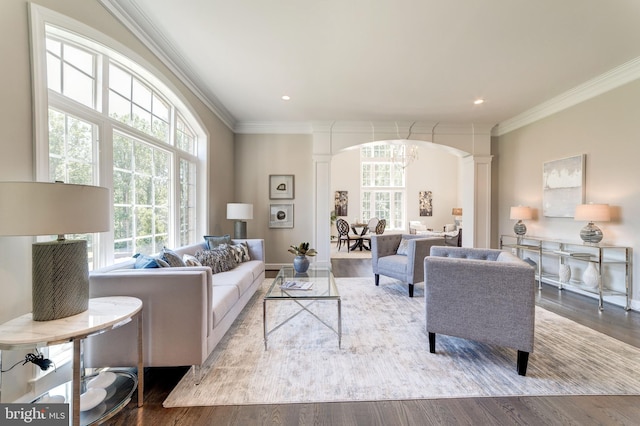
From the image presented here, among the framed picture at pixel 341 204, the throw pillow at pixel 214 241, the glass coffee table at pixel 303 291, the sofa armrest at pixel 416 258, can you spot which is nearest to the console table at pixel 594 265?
the sofa armrest at pixel 416 258

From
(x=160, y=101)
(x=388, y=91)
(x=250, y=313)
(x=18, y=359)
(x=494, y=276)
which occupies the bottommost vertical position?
(x=250, y=313)

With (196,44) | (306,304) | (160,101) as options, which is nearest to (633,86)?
(306,304)

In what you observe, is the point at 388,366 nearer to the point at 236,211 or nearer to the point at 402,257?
the point at 402,257

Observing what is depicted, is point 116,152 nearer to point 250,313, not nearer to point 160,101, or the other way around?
point 160,101

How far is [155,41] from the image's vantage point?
8.66 ft

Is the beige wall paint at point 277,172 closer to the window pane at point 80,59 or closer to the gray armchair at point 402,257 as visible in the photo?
the gray armchair at point 402,257

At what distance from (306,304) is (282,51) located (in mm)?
2970

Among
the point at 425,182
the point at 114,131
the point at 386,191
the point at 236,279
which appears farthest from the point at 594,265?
the point at 386,191

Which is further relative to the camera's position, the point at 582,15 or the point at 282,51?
the point at 282,51

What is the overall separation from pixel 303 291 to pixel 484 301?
1.48 metres

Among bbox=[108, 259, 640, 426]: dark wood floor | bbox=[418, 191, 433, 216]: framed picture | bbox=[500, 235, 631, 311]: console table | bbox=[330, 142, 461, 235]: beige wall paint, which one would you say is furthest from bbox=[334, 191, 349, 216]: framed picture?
bbox=[108, 259, 640, 426]: dark wood floor

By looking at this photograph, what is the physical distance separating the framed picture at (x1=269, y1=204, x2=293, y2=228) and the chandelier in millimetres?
4730

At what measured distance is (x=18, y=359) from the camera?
1493mm

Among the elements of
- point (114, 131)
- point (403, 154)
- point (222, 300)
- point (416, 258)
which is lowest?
point (222, 300)
